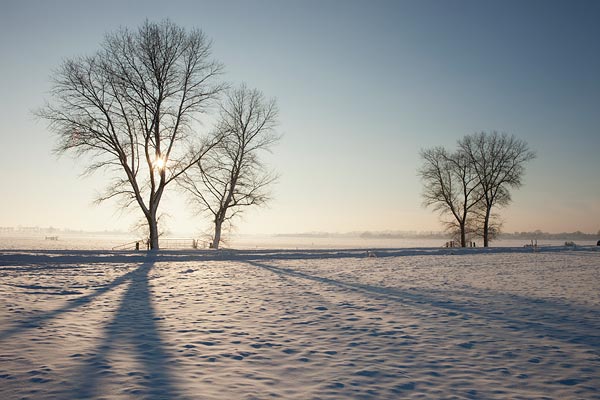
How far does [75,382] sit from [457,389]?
180 inches

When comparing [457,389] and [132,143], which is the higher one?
[132,143]

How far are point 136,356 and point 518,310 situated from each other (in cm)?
840

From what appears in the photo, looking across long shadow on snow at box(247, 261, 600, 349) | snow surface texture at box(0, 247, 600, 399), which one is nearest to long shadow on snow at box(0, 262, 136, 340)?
snow surface texture at box(0, 247, 600, 399)

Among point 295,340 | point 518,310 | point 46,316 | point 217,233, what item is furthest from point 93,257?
point 518,310

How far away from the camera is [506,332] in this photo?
7.16 meters

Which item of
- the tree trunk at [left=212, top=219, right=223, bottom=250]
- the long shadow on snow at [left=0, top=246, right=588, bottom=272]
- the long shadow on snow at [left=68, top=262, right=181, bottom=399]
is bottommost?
the long shadow on snow at [left=68, top=262, right=181, bottom=399]

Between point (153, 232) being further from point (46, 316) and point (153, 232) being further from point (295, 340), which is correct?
point (295, 340)

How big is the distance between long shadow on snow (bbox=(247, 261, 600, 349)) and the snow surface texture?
0.13 feet

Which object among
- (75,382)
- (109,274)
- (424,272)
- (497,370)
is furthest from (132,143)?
(497,370)

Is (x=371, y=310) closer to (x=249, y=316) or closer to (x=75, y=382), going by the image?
(x=249, y=316)

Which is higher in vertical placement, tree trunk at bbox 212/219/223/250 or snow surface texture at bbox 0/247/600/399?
tree trunk at bbox 212/219/223/250

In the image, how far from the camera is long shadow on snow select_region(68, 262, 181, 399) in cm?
434

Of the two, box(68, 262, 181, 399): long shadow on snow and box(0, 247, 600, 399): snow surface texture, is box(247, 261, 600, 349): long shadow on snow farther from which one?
box(68, 262, 181, 399): long shadow on snow

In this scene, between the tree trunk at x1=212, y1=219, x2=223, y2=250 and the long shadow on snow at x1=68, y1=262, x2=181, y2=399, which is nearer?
the long shadow on snow at x1=68, y1=262, x2=181, y2=399
